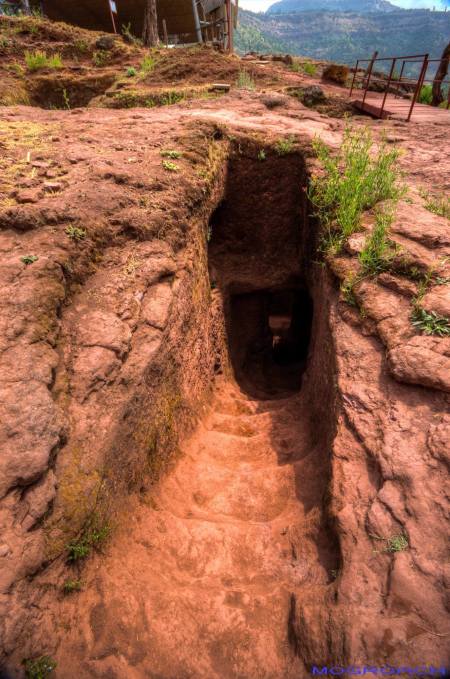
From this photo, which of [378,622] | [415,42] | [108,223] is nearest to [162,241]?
[108,223]

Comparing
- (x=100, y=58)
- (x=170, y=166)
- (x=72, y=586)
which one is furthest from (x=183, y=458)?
(x=100, y=58)

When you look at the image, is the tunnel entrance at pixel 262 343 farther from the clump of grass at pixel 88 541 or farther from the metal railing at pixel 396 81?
the metal railing at pixel 396 81

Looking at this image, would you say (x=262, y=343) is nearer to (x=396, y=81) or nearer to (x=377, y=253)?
(x=377, y=253)

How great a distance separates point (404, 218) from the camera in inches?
126

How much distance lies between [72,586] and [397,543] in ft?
5.16

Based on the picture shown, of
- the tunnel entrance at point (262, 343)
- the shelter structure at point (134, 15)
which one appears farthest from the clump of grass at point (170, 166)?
the shelter structure at point (134, 15)

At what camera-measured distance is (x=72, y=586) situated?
1733mm

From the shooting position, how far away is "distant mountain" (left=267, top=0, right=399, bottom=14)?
145125 millimetres

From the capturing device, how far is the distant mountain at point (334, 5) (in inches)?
5714

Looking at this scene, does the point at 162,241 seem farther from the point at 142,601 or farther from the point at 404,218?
the point at 142,601

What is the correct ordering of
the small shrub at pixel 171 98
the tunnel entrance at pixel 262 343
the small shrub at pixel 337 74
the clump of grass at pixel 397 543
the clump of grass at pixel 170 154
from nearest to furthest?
the clump of grass at pixel 397 543 < the clump of grass at pixel 170 154 < the tunnel entrance at pixel 262 343 < the small shrub at pixel 171 98 < the small shrub at pixel 337 74

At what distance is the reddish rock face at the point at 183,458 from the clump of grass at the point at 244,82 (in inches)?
183

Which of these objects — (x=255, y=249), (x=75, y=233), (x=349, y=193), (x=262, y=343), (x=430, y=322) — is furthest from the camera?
(x=262, y=343)

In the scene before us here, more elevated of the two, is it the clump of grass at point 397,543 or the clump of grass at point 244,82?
A: the clump of grass at point 244,82
